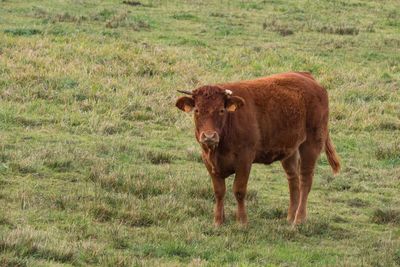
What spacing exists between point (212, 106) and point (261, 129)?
0.73m

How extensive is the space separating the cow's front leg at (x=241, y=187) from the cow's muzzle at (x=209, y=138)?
0.58 m

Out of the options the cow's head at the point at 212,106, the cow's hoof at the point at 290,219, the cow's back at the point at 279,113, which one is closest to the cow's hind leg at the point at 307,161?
the cow's back at the point at 279,113

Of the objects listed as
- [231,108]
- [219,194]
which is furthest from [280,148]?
[231,108]

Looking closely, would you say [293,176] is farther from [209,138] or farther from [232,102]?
[209,138]

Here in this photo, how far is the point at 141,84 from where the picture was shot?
15.2 m

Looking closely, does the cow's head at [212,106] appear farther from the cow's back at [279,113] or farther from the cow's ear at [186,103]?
the cow's back at [279,113]

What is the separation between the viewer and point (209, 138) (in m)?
7.94

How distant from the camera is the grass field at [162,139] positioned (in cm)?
A: 766

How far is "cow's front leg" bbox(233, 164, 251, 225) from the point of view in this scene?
333 inches

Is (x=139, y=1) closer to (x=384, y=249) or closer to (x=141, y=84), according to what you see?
(x=141, y=84)

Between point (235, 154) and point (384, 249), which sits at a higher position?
point (235, 154)

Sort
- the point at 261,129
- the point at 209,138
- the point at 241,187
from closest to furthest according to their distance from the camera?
the point at 209,138 → the point at 241,187 → the point at 261,129

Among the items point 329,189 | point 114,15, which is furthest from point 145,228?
point 114,15

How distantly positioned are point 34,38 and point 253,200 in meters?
9.72
